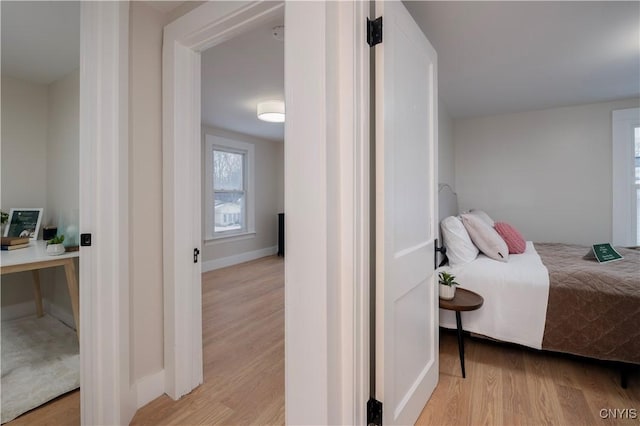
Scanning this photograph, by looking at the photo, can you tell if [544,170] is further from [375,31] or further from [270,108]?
[375,31]

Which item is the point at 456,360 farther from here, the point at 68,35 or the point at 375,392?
the point at 68,35

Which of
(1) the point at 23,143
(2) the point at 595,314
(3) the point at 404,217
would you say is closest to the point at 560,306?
(2) the point at 595,314

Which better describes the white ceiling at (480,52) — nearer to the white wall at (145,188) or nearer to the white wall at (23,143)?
the white wall at (23,143)

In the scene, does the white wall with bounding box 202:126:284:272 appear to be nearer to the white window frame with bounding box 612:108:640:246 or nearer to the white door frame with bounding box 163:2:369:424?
the white door frame with bounding box 163:2:369:424

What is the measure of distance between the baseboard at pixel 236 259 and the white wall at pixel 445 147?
3.53 m

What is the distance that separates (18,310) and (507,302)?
4.14 metres

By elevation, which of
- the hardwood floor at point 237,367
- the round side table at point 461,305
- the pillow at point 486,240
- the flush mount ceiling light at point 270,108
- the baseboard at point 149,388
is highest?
the flush mount ceiling light at point 270,108

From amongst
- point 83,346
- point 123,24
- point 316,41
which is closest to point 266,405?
point 83,346

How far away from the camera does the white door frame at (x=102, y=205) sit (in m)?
1.30

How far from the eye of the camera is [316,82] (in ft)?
3.20

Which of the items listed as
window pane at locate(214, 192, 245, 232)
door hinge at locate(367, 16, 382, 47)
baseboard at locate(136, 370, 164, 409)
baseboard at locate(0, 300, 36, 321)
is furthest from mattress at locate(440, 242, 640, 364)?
window pane at locate(214, 192, 245, 232)

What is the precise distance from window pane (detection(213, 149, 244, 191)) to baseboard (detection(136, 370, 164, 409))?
3.45m

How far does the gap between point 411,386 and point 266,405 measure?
797 millimetres

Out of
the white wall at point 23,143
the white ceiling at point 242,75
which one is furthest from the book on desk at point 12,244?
the white ceiling at point 242,75
